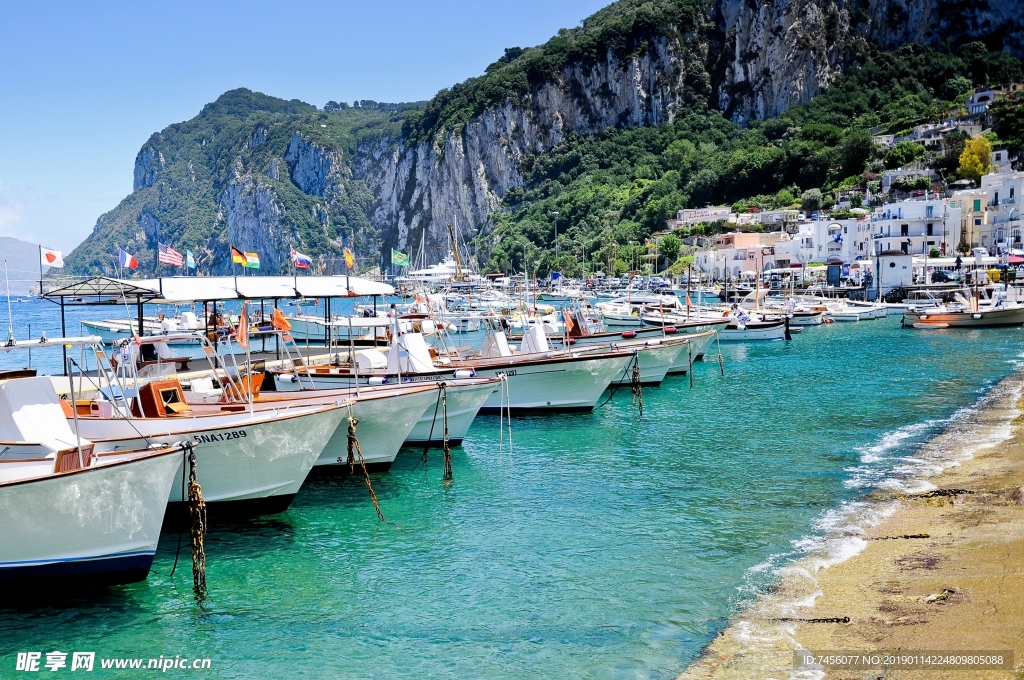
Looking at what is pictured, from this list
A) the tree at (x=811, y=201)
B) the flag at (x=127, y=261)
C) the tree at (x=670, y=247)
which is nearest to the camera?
the flag at (x=127, y=261)

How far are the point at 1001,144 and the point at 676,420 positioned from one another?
399 feet

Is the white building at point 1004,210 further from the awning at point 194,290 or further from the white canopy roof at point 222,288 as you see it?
the awning at point 194,290

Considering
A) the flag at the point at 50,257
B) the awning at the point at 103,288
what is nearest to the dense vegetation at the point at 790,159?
the awning at the point at 103,288

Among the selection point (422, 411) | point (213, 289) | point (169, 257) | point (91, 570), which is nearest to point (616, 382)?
point (422, 411)

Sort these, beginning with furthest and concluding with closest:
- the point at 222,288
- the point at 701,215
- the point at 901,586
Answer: the point at 701,215, the point at 222,288, the point at 901,586

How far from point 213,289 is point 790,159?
481 feet

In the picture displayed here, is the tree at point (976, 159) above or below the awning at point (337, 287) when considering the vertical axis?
above

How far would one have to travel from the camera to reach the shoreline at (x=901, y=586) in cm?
1199

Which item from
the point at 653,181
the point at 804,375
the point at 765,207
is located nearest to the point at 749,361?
the point at 804,375

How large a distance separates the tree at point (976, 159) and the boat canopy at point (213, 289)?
115 m

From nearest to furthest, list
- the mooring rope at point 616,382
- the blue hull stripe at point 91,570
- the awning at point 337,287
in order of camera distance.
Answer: the blue hull stripe at point 91,570 → the awning at point 337,287 → the mooring rope at point 616,382

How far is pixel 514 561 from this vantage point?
16672mm

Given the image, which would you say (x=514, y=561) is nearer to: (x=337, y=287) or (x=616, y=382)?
(x=337, y=287)

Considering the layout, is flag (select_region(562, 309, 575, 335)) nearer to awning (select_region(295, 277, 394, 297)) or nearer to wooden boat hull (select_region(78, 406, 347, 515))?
awning (select_region(295, 277, 394, 297))
